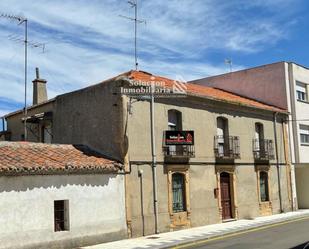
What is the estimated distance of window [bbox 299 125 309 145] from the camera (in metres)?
30.4

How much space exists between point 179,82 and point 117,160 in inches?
235

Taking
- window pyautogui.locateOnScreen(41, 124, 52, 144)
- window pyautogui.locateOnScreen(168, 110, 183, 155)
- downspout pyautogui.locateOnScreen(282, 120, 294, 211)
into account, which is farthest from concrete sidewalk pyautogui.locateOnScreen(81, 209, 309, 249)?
window pyautogui.locateOnScreen(41, 124, 52, 144)

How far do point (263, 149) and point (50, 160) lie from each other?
13604 millimetres

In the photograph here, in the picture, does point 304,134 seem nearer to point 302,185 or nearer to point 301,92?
point 301,92

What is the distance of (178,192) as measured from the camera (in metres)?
21.3

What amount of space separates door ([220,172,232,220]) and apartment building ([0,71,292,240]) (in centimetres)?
5

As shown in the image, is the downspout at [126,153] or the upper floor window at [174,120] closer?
the downspout at [126,153]

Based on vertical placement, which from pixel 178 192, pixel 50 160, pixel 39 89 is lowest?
pixel 178 192

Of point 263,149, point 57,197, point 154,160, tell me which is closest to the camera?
point 57,197

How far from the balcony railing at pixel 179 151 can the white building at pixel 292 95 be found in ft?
32.3

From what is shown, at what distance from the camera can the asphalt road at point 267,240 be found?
15.2m

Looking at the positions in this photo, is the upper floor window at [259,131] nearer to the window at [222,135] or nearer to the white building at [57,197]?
the window at [222,135]

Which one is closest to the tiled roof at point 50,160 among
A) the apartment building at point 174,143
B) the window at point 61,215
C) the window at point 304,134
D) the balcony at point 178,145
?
→ the apartment building at point 174,143

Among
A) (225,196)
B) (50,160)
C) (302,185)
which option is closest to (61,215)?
(50,160)
